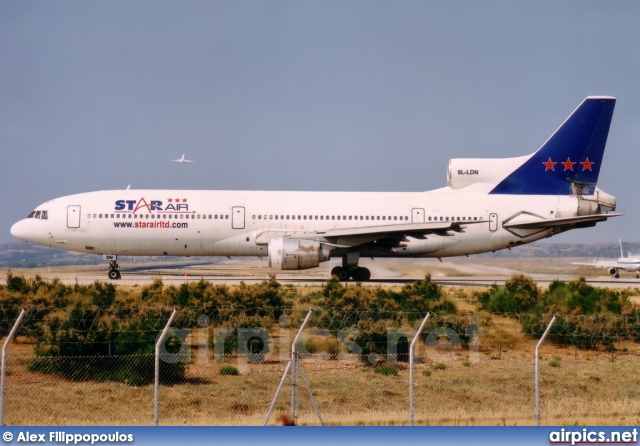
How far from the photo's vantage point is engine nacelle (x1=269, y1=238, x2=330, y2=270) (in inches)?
1314

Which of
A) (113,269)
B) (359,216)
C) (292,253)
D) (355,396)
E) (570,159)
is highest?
(570,159)

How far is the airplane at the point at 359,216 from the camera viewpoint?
35000mm

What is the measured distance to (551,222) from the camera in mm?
36438

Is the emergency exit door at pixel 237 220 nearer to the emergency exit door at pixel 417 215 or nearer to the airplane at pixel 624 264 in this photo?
the emergency exit door at pixel 417 215

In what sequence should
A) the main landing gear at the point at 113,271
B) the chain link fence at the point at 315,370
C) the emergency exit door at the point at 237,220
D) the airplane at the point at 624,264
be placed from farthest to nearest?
the airplane at the point at 624,264
the main landing gear at the point at 113,271
the emergency exit door at the point at 237,220
the chain link fence at the point at 315,370

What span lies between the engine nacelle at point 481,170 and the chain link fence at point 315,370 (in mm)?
15564

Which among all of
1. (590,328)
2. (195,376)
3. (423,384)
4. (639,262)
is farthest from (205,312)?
(639,262)

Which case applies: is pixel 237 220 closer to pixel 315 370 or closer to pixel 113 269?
pixel 113 269

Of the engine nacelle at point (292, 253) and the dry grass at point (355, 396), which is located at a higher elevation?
the engine nacelle at point (292, 253)

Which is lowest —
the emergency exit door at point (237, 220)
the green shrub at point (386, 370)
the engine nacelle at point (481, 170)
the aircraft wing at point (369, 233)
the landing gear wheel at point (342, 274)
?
the green shrub at point (386, 370)

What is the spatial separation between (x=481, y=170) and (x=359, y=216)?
20.1 ft

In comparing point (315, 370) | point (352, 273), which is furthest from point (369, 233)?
point (315, 370)

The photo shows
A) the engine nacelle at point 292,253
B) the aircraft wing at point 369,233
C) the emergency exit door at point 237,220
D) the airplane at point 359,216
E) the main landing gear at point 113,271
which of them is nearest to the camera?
the engine nacelle at point 292,253

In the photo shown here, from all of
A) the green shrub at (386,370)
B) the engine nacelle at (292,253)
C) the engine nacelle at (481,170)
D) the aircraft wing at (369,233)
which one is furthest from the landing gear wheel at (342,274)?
the green shrub at (386,370)
